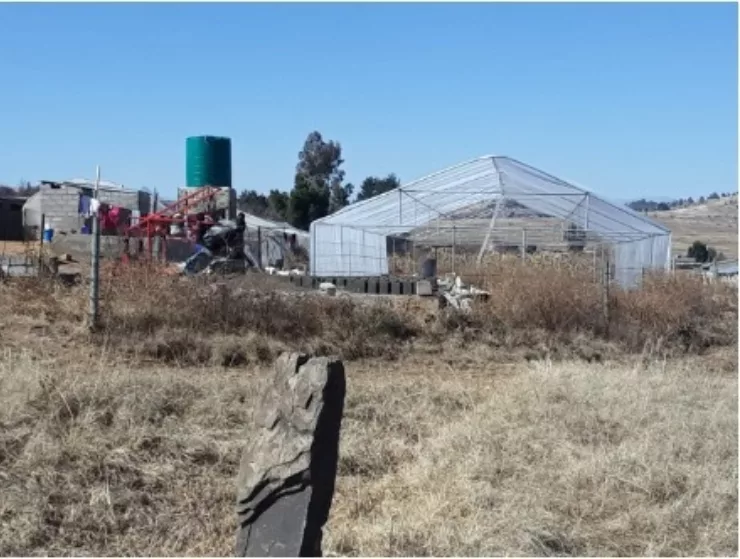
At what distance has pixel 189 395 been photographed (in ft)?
30.6

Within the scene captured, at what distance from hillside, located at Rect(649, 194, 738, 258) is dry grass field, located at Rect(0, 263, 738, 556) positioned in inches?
3175

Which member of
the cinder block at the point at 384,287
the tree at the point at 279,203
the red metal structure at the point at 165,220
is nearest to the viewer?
the cinder block at the point at 384,287

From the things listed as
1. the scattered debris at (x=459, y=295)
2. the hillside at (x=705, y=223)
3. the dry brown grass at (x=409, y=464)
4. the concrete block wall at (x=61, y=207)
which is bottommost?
the dry brown grass at (x=409, y=464)

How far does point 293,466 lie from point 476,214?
25101mm

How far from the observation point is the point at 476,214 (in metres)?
29.4

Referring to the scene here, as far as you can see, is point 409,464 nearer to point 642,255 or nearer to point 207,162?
point 642,255

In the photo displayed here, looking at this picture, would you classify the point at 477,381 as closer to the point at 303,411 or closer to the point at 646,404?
the point at 646,404

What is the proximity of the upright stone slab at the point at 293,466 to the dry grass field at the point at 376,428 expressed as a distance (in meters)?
1.25

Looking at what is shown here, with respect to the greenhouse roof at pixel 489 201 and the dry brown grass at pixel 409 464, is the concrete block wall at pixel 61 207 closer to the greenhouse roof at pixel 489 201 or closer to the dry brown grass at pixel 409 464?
the greenhouse roof at pixel 489 201

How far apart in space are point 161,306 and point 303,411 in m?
8.80

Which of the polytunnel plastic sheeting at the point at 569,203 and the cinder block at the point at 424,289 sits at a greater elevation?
the polytunnel plastic sheeting at the point at 569,203

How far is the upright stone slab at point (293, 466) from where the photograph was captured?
4.62 m

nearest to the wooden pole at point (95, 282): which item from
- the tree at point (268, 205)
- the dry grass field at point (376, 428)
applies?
the dry grass field at point (376, 428)

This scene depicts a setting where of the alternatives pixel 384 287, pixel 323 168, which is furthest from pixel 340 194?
pixel 384 287
